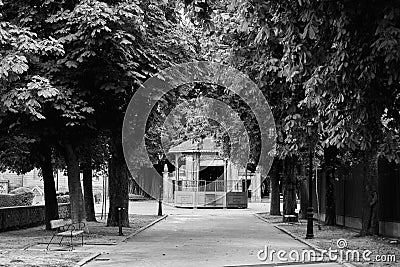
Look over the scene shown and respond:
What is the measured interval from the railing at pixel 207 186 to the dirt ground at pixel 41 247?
34643 mm

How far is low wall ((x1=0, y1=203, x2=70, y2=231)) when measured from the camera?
1055 inches

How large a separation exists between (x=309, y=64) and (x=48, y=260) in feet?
25.8

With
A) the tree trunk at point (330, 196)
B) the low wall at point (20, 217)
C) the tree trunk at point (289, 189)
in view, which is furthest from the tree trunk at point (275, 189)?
the low wall at point (20, 217)

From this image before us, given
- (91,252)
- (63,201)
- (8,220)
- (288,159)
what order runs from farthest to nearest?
(63,201) → (288,159) → (8,220) → (91,252)

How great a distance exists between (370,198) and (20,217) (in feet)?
48.8

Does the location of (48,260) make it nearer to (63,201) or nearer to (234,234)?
(234,234)

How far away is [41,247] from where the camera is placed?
1980cm

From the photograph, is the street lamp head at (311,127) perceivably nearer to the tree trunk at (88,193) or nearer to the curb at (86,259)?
the curb at (86,259)

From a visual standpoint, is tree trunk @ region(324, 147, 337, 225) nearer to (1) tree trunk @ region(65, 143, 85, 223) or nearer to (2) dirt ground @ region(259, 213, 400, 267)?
(2) dirt ground @ region(259, 213, 400, 267)

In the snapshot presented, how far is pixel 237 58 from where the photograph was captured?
77.4ft

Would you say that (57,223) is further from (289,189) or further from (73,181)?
(289,189)

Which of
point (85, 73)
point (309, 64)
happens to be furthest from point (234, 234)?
point (309, 64)

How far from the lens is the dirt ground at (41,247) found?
15.9 metres

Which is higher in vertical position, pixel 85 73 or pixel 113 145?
pixel 85 73
